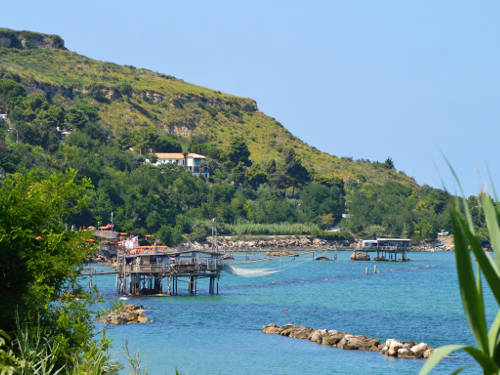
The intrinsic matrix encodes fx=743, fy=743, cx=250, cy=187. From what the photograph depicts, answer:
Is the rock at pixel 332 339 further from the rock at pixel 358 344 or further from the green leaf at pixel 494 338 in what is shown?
the green leaf at pixel 494 338

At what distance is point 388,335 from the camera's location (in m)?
48.7

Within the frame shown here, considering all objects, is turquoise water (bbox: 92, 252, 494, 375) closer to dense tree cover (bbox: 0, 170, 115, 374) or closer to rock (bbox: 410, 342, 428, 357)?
rock (bbox: 410, 342, 428, 357)

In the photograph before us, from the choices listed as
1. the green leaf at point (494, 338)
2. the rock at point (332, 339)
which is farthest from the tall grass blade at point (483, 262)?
the rock at point (332, 339)

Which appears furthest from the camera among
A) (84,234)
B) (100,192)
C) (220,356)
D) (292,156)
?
(292,156)

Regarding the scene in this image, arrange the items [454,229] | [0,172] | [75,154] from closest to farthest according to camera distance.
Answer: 1. [454,229]
2. [0,172]
3. [75,154]

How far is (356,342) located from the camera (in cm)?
4116

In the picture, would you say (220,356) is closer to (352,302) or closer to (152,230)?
(352,302)

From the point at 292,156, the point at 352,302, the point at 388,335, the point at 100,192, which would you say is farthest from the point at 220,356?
the point at 292,156

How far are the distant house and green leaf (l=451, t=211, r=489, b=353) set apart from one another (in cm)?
17751

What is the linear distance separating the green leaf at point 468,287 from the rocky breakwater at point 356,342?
1195 inches

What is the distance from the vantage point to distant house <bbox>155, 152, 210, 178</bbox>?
183750 millimetres

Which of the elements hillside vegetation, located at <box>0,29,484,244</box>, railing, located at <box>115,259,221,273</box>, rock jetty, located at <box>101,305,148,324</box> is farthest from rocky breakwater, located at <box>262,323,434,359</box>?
hillside vegetation, located at <box>0,29,484,244</box>

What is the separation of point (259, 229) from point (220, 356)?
128 metres

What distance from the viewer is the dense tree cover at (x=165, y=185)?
141 meters
